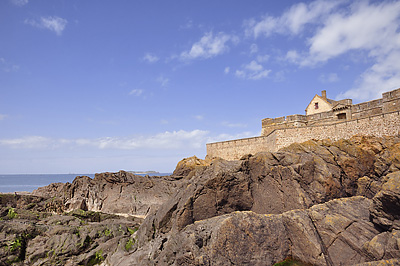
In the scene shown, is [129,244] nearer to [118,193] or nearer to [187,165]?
[118,193]

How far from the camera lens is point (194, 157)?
3862cm

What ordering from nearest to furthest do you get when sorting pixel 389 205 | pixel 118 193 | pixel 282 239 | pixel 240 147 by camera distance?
pixel 389 205 < pixel 282 239 < pixel 118 193 < pixel 240 147

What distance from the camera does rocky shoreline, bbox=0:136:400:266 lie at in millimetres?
10164

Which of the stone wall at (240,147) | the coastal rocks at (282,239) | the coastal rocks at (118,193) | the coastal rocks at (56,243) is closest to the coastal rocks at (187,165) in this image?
the coastal rocks at (118,193)

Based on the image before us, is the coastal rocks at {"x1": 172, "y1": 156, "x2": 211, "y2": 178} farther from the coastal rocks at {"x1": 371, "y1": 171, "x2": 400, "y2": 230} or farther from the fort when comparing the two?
the coastal rocks at {"x1": 371, "y1": 171, "x2": 400, "y2": 230}

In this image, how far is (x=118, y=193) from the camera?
109 ft

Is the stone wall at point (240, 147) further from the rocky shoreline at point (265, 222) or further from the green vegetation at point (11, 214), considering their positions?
the green vegetation at point (11, 214)

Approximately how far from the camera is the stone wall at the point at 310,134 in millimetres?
20802

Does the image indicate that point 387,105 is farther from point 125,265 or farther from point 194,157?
point 125,265

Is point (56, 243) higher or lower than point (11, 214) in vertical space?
lower

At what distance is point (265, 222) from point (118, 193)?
26.0 meters

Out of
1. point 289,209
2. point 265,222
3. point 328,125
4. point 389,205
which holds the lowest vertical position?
point 265,222

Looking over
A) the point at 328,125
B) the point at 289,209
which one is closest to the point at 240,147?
the point at 328,125

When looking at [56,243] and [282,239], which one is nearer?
[282,239]
